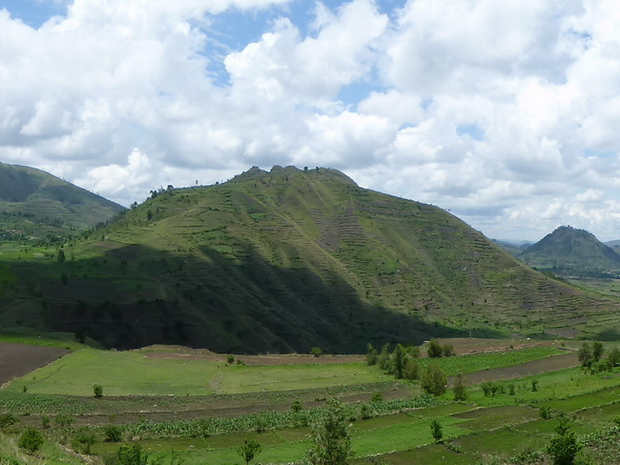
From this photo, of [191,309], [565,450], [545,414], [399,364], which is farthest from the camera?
[191,309]

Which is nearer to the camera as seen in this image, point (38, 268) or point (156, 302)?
point (156, 302)

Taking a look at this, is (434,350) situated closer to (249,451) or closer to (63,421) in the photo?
(249,451)

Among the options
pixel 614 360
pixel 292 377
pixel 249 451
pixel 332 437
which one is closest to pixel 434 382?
pixel 292 377

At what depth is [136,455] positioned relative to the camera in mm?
31734

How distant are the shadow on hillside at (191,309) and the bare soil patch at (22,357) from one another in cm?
3494

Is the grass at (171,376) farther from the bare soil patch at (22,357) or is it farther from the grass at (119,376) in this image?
the bare soil patch at (22,357)

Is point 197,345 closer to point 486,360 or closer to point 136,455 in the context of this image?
point 486,360

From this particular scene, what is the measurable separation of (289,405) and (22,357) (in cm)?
4854

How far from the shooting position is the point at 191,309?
150 metres

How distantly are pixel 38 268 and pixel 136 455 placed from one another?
14381cm

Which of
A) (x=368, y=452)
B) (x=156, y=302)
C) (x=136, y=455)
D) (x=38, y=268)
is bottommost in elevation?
(x=368, y=452)

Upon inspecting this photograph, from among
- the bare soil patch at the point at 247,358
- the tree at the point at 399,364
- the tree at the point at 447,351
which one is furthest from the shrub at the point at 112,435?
the tree at the point at 447,351

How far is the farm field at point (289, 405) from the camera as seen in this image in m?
45.6

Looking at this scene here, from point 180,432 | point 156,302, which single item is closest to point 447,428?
point 180,432
